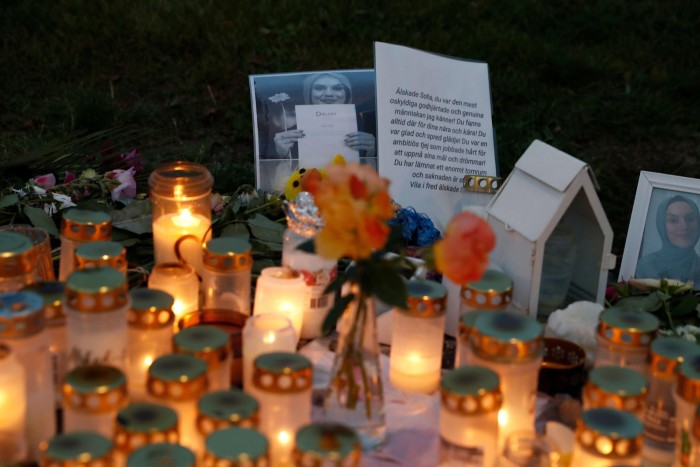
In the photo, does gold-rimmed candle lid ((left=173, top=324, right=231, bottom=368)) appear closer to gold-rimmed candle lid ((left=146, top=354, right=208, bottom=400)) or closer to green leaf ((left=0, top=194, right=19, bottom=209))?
gold-rimmed candle lid ((left=146, top=354, right=208, bottom=400))

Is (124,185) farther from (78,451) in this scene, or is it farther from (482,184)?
(78,451)

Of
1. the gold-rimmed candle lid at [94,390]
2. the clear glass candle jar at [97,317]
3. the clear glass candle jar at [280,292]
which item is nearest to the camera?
the gold-rimmed candle lid at [94,390]

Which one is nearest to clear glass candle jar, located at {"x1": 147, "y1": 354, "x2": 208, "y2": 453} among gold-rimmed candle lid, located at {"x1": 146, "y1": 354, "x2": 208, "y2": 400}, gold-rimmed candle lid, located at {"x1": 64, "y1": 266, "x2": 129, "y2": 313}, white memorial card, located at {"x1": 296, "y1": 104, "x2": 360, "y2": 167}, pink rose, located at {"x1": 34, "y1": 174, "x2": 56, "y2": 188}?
gold-rimmed candle lid, located at {"x1": 146, "y1": 354, "x2": 208, "y2": 400}

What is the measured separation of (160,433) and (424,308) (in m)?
0.53

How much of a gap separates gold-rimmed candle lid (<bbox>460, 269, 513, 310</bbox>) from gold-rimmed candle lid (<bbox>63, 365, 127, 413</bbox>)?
2.03ft

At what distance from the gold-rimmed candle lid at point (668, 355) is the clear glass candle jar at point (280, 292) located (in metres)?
0.61

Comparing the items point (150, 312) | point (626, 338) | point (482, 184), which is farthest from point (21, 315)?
point (482, 184)

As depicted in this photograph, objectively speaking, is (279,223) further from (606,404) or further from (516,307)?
(606,404)

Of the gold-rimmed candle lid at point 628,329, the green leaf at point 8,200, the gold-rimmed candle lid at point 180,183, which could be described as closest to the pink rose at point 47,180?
the green leaf at point 8,200

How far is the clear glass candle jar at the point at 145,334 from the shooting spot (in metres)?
1.39

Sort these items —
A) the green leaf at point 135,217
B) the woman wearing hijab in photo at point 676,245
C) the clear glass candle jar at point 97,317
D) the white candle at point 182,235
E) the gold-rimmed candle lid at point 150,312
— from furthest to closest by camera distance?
the woman wearing hijab in photo at point 676,245, the green leaf at point 135,217, the white candle at point 182,235, the gold-rimmed candle lid at point 150,312, the clear glass candle jar at point 97,317

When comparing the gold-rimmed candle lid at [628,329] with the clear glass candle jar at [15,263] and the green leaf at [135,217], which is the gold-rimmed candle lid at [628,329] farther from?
the green leaf at [135,217]

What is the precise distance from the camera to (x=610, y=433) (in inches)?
47.0

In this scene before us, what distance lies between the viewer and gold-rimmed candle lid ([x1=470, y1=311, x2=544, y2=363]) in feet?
4.29
